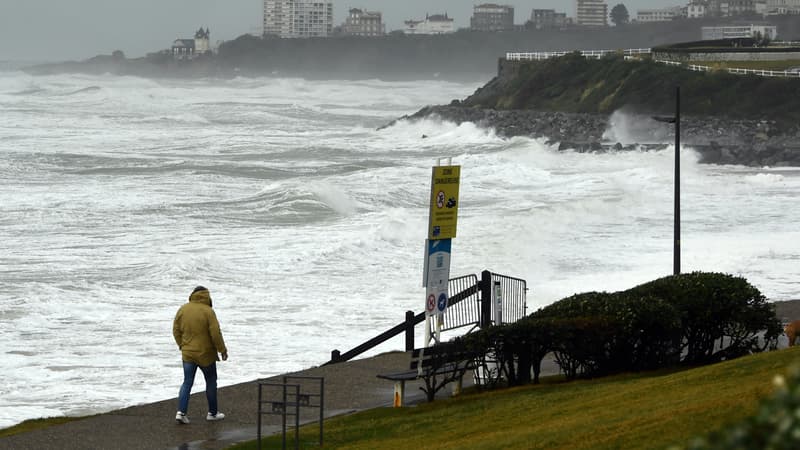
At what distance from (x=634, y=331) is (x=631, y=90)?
6444 cm

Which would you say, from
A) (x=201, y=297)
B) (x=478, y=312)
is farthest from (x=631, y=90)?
(x=201, y=297)

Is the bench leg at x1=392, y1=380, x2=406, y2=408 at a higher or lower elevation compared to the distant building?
lower

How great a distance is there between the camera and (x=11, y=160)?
56.8 m

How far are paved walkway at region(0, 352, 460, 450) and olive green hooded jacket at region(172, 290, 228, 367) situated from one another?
0.67 metres

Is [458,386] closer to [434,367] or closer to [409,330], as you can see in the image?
[434,367]

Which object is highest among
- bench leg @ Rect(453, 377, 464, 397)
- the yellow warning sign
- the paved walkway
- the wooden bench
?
the yellow warning sign

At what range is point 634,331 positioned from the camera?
1334cm

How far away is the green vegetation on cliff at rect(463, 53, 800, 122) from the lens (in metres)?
67.7

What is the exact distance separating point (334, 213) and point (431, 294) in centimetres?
2406

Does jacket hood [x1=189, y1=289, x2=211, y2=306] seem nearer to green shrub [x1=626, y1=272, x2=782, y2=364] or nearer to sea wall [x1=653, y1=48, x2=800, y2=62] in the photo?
green shrub [x1=626, y1=272, x2=782, y2=364]

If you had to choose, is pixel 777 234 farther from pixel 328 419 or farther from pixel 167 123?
pixel 167 123

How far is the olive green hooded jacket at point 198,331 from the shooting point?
1256 centimetres

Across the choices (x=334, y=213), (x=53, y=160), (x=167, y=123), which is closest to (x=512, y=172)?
(x=334, y=213)

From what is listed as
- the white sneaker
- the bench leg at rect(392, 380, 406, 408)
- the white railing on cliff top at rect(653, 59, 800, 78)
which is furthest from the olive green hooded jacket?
the white railing on cliff top at rect(653, 59, 800, 78)
